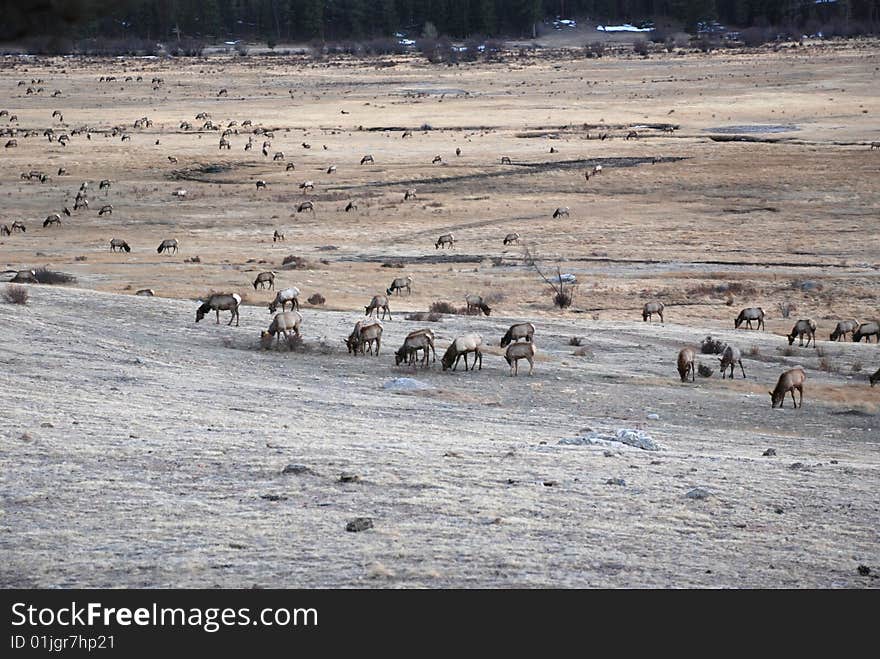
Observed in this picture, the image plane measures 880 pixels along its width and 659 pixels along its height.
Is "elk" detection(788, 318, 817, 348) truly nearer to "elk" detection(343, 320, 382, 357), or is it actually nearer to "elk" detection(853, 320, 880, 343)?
"elk" detection(853, 320, 880, 343)

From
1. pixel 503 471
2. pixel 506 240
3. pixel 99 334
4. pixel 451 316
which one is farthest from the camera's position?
pixel 506 240

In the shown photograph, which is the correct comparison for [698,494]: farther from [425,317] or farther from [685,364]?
[425,317]

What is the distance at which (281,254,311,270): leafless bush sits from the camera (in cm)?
3438

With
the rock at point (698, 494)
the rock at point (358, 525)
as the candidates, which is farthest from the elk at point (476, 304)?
the rock at point (358, 525)

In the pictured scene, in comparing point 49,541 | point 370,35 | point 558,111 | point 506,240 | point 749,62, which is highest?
point 370,35

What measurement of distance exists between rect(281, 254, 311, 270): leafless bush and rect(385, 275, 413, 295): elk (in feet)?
12.7

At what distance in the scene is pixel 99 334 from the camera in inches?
789

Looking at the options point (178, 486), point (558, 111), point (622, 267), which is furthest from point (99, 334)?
point (558, 111)

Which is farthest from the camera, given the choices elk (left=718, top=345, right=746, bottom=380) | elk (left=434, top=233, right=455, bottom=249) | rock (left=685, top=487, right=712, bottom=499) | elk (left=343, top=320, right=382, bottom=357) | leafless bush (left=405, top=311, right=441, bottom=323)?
elk (left=434, top=233, right=455, bottom=249)

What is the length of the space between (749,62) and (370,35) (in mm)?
56744

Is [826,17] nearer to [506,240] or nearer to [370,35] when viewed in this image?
[370,35]

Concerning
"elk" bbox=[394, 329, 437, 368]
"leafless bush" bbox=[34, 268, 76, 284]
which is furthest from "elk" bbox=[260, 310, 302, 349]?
"leafless bush" bbox=[34, 268, 76, 284]

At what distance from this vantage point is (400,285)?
30.8 m

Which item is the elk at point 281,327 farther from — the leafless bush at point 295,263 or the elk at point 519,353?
the leafless bush at point 295,263
